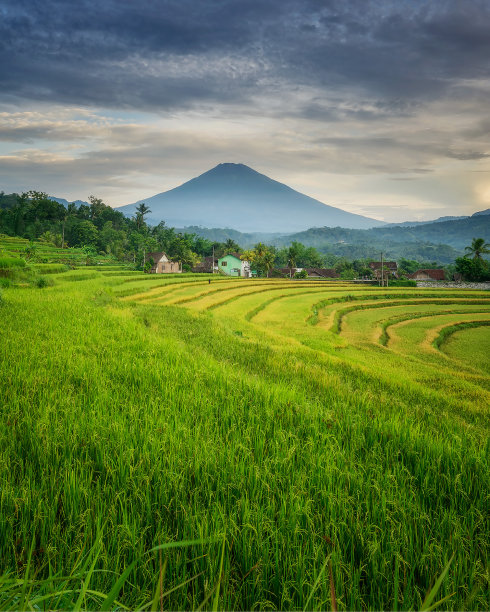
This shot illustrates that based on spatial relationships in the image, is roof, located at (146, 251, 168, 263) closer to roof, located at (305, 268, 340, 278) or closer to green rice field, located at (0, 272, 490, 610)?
roof, located at (305, 268, 340, 278)

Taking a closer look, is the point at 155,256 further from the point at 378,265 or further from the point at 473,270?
the point at 473,270

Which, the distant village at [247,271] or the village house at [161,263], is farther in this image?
the distant village at [247,271]

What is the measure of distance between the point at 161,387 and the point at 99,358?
1604mm

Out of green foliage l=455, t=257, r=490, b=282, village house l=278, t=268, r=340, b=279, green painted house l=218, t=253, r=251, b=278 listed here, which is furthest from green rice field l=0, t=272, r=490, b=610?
village house l=278, t=268, r=340, b=279

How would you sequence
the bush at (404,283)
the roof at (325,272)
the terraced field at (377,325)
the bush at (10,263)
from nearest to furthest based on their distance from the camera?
1. the terraced field at (377,325)
2. the bush at (10,263)
3. the bush at (404,283)
4. the roof at (325,272)

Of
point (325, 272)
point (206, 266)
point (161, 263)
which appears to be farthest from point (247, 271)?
point (161, 263)

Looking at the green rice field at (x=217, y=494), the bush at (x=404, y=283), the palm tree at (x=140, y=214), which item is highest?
the palm tree at (x=140, y=214)

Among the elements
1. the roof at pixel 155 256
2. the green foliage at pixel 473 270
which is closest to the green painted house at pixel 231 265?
the roof at pixel 155 256

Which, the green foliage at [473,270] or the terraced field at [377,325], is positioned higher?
the green foliage at [473,270]

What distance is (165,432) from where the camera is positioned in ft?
9.23

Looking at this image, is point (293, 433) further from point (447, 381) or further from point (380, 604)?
point (447, 381)

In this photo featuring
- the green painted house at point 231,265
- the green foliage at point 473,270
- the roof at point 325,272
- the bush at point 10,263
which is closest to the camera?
the bush at point 10,263

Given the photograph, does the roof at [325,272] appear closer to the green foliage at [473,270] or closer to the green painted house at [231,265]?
the green painted house at [231,265]

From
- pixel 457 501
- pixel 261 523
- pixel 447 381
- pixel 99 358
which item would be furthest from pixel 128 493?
pixel 447 381
